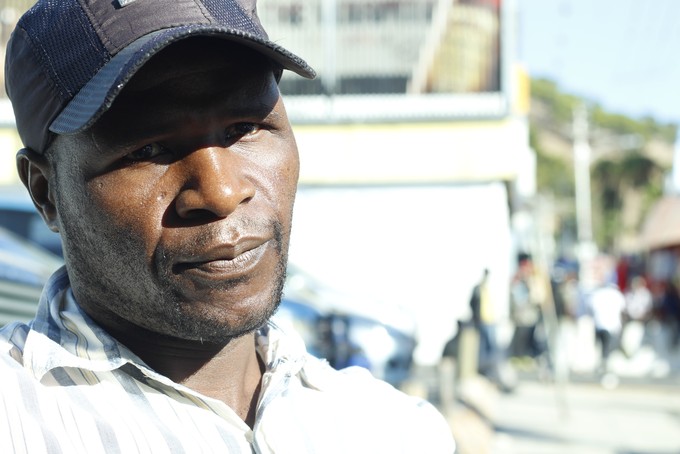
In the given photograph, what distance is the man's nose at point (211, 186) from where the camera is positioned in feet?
4.90

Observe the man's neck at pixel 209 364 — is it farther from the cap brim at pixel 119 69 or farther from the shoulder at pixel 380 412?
the cap brim at pixel 119 69

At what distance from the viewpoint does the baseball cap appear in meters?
1.46

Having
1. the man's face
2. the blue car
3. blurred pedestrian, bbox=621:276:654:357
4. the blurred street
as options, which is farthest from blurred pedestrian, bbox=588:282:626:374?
the man's face

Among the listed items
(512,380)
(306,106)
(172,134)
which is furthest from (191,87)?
(306,106)

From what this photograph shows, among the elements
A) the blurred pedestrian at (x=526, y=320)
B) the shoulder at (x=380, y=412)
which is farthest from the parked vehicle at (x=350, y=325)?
the shoulder at (x=380, y=412)

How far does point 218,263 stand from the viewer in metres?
1.52

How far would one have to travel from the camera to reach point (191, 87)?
1546 mm

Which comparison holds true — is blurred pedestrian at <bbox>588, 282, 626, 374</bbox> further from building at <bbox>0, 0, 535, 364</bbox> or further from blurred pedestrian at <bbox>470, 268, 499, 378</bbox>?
blurred pedestrian at <bbox>470, 268, 499, 378</bbox>

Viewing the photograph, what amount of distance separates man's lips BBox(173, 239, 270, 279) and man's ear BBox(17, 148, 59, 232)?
299 millimetres

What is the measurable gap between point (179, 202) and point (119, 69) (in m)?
0.21

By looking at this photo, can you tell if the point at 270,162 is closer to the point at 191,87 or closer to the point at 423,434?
the point at 191,87

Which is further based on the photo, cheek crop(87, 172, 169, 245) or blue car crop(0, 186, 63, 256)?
blue car crop(0, 186, 63, 256)

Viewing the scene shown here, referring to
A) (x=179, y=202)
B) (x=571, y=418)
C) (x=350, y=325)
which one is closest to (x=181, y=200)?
(x=179, y=202)

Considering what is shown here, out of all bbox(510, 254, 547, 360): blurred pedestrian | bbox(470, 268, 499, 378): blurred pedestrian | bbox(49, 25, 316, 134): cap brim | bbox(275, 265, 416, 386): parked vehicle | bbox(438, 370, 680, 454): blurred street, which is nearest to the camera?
bbox(49, 25, 316, 134): cap brim
